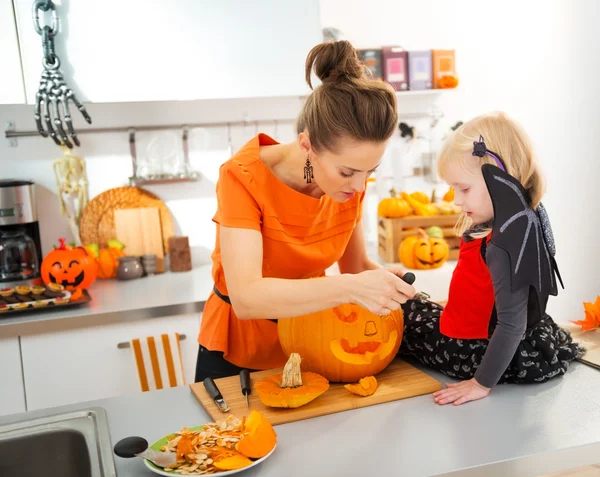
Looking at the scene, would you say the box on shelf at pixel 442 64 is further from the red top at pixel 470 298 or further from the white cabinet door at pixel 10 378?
the white cabinet door at pixel 10 378

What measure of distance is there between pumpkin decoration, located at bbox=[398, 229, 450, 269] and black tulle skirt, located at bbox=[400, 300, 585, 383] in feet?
3.94

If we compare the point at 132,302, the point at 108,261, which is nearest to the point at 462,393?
the point at 132,302

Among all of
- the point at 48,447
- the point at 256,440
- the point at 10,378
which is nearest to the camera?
the point at 256,440

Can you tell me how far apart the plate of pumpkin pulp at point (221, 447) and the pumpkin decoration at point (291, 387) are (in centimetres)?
11

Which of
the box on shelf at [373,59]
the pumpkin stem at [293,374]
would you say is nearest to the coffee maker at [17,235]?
the box on shelf at [373,59]

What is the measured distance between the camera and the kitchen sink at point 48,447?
1.13 m

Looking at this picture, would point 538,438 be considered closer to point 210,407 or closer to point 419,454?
point 419,454

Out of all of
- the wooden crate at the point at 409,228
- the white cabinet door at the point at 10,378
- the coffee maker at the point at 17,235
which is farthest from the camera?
the wooden crate at the point at 409,228

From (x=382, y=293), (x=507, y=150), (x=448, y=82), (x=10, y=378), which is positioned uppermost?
(x=448, y=82)

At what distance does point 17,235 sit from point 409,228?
146 cm

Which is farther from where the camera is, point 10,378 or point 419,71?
point 419,71

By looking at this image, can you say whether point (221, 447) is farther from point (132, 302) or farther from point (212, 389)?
point (132, 302)

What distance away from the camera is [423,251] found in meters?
2.55

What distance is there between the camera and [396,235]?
268cm
